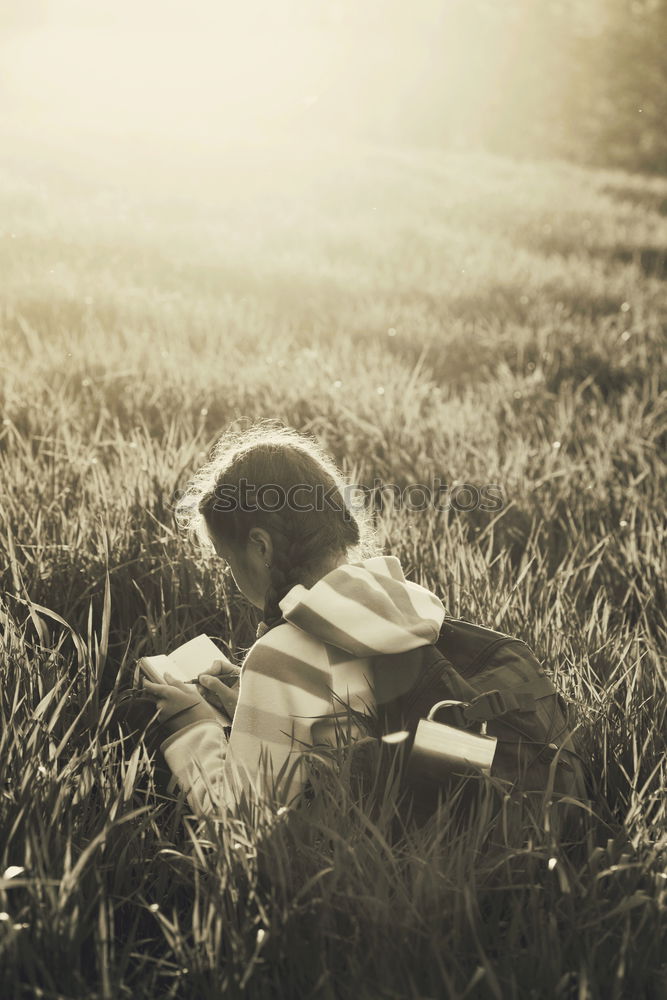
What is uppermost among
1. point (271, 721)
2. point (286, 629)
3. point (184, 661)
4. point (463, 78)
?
point (463, 78)

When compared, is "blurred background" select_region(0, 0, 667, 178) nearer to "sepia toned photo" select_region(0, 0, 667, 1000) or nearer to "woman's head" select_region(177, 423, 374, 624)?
"sepia toned photo" select_region(0, 0, 667, 1000)

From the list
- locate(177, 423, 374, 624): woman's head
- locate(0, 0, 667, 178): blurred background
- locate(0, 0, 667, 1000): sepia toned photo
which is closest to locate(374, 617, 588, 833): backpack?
locate(0, 0, 667, 1000): sepia toned photo

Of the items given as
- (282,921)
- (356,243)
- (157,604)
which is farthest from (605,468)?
(356,243)

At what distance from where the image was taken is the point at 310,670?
1589 mm

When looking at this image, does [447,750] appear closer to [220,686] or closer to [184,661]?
[220,686]

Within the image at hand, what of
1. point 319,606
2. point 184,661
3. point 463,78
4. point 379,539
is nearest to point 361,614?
point 319,606

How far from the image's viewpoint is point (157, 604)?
2312 millimetres

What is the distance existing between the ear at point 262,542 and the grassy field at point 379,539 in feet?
1.34

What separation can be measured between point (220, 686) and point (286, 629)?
0.99 feet

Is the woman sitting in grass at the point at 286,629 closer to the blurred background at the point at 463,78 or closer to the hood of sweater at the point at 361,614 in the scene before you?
the hood of sweater at the point at 361,614

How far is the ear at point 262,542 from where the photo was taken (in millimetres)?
1692

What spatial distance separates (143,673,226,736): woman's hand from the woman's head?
0.23 metres

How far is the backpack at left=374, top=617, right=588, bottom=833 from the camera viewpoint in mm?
1517

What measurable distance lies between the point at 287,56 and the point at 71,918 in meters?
10.8
